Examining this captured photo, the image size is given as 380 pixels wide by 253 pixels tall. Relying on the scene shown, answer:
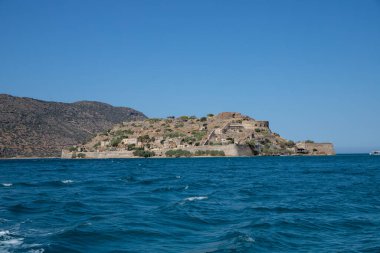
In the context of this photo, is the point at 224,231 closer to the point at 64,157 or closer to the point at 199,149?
the point at 199,149

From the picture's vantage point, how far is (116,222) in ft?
69.3

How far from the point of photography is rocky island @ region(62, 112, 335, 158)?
137375mm

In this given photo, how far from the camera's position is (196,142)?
142 meters

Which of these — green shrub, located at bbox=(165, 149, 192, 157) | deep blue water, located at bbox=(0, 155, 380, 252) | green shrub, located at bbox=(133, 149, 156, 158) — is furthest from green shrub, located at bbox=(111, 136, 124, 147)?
deep blue water, located at bbox=(0, 155, 380, 252)

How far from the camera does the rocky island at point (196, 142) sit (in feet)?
451

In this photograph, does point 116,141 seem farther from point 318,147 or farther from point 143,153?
point 318,147

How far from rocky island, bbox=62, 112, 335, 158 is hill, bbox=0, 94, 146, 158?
13.5m

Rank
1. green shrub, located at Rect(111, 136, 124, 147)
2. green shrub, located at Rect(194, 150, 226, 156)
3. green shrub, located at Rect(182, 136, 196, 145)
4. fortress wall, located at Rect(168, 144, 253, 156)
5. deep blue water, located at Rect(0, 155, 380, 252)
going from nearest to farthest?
deep blue water, located at Rect(0, 155, 380, 252) < fortress wall, located at Rect(168, 144, 253, 156) < green shrub, located at Rect(194, 150, 226, 156) < green shrub, located at Rect(182, 136, 196, 145) < green shrub, located at Rect(111, 136, 124, 147)

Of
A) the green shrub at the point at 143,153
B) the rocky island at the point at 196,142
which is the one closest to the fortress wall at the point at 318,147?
the rocky island at the point at 196,142

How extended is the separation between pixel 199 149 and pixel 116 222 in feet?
377

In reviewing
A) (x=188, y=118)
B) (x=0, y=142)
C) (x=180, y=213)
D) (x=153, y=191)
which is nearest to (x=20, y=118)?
(x=0, y=142)

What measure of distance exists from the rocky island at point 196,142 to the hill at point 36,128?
531 inches

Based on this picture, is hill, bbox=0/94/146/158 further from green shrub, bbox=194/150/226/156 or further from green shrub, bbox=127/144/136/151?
green shrub, bbox=194/150/226/156

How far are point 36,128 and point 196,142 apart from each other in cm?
6114
